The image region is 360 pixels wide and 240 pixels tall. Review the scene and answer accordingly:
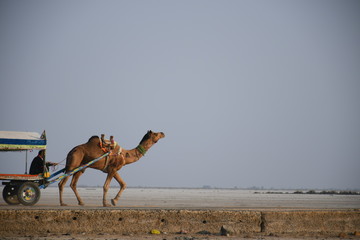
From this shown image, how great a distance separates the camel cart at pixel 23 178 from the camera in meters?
18.2

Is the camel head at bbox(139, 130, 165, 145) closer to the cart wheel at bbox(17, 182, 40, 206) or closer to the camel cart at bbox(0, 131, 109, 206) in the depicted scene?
the camel cart at bbox(0, 131, 109, 206)

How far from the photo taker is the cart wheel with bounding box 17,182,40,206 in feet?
59.5

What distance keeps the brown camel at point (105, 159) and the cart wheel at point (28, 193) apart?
1.34 metres

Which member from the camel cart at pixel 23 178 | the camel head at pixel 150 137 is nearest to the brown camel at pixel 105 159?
the camel head at pixel 150 137

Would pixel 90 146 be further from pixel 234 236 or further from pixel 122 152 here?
pixel 234 236

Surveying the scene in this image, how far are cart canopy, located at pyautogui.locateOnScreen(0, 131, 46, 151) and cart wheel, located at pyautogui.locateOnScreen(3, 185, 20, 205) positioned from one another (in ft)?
4.52

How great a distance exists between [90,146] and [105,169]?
3.78 ft

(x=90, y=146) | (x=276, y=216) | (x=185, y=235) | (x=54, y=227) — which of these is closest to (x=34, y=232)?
(x=54, y=227)

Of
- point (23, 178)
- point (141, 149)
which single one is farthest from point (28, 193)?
point (141, 149)

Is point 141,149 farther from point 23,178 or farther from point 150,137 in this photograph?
point 23,178

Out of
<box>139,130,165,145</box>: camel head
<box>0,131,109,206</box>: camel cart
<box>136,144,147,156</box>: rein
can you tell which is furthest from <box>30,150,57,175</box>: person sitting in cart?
<box>139,130,165,145</box>: camel head

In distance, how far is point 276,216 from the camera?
575 inches

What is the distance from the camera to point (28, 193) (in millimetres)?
18344

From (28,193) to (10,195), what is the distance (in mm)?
1011
